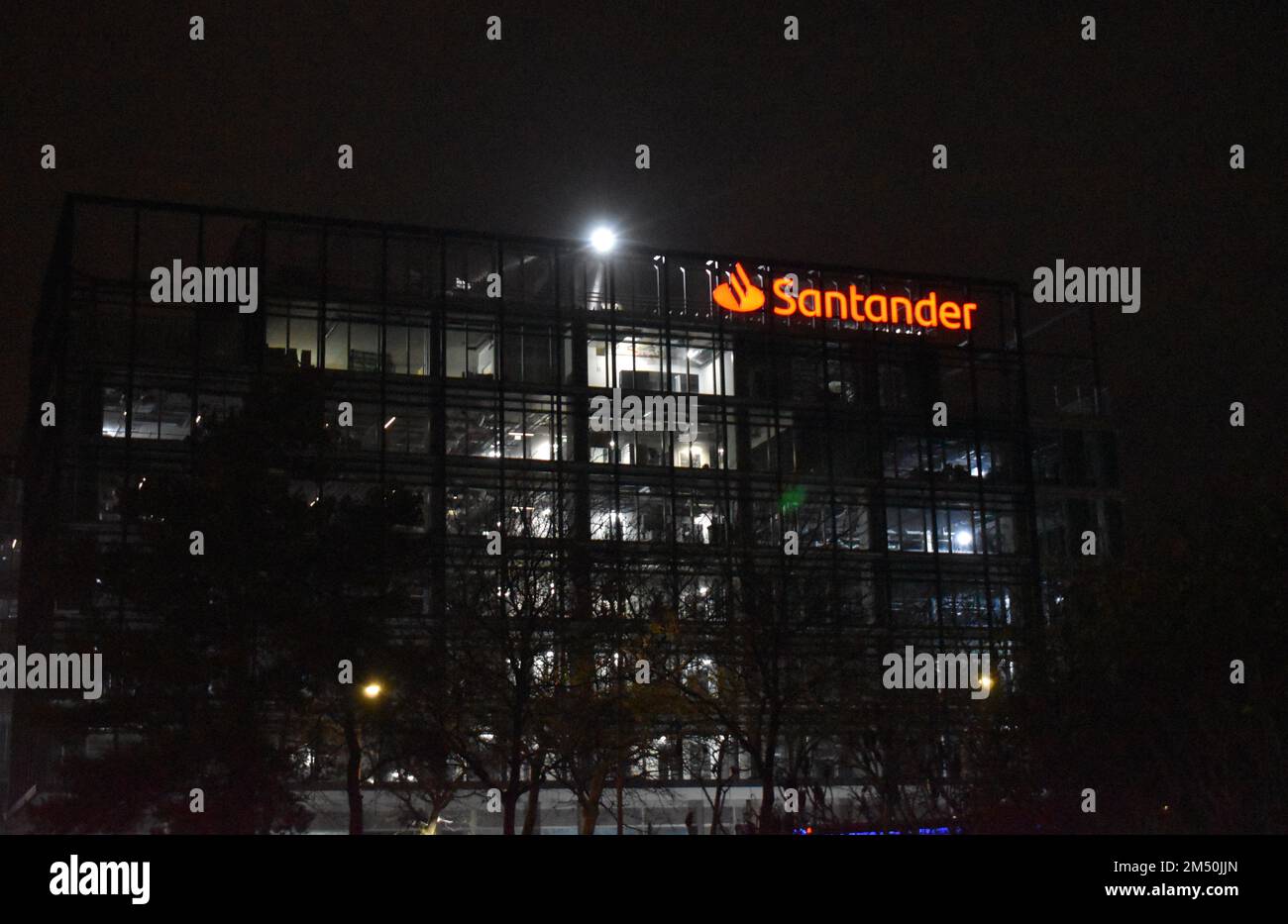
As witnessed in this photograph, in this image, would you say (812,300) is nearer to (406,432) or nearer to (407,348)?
(407,348)

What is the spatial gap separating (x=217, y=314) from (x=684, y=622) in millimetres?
27591

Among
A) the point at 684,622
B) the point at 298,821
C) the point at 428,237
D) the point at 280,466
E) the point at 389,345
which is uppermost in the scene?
the point at 428,237

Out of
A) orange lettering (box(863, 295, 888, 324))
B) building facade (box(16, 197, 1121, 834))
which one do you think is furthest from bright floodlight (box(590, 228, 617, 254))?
orange lettering (box(863, 295, 888, 324))

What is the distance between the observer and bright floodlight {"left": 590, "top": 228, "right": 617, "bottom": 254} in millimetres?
75250

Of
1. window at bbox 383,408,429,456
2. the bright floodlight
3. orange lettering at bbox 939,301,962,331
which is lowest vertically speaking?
window at bbox 383,408,429,456

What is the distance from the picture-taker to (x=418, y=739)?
1769 inches

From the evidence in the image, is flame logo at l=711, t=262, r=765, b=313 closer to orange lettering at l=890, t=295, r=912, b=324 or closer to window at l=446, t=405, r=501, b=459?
orange lettering at l=890, t=295, r=912, b=324

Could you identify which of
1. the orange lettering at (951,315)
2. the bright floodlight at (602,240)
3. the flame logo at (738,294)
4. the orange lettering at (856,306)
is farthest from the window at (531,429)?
the orange lettering at (951,315)

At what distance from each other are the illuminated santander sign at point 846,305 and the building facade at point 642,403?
123 mm

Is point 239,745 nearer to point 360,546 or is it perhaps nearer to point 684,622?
point 360,546

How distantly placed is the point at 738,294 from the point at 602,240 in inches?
281

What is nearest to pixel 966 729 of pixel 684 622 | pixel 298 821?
pixel 684 622

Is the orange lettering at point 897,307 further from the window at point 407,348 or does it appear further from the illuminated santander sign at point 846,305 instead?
the window at point 407,348

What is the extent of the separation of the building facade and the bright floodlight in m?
0.58
